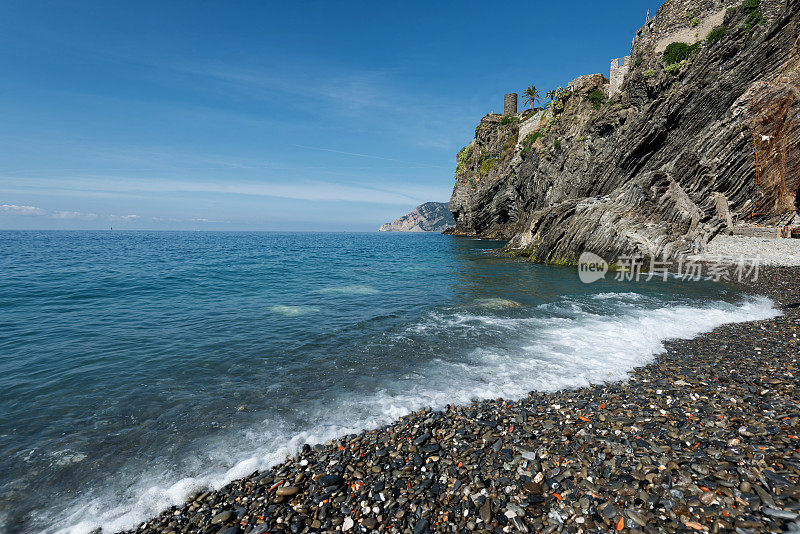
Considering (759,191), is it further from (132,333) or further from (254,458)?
(132,333)

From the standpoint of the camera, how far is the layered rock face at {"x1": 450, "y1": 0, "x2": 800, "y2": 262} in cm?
3766

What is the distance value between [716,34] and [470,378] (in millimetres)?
61945

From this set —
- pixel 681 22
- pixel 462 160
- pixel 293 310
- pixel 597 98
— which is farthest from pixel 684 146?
pixel 462 160

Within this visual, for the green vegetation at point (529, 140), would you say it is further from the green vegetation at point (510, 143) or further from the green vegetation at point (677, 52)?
the green vegetation at point (677, 52)

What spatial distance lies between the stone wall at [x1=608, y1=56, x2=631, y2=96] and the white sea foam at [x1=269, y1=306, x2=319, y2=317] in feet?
228

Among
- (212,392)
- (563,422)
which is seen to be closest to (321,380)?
(212,392)

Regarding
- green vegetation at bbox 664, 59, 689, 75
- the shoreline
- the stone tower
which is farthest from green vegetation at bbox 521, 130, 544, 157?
the shoreline

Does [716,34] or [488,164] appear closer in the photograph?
[716,34]

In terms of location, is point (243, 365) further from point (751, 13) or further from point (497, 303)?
point (751, 13)

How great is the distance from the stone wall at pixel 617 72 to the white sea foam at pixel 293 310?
69469mm

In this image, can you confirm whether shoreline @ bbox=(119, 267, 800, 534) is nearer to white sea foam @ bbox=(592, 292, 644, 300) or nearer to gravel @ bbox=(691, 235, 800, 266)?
white sea foam @ bbox=(592, 292, 644, 300)

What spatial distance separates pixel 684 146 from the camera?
44.7 metres

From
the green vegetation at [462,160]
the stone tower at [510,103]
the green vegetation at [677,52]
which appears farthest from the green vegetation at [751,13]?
the stone tower at [510,103]

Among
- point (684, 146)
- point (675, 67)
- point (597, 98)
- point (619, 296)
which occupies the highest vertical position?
point (597, 98)
